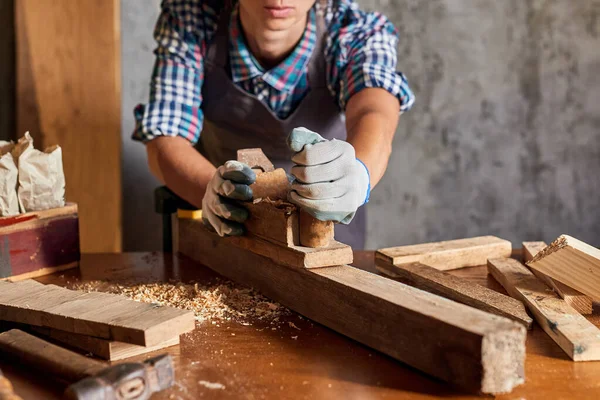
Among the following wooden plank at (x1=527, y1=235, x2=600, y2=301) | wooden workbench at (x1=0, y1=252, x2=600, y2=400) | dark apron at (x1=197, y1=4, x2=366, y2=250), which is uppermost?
dark apron at (x1=197, y1=4, x2=366, y2=250)

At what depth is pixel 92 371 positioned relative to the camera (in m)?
1.07

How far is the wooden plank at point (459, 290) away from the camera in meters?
1.41

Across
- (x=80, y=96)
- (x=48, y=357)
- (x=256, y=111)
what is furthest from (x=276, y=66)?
(x=48, y=357)

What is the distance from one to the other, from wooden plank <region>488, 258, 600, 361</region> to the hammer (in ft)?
2.51

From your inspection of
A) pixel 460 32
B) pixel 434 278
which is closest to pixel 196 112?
pixel 434 278

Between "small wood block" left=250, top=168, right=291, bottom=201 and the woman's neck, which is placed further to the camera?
the woman's neck

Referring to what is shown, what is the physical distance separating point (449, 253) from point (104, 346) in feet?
3.32

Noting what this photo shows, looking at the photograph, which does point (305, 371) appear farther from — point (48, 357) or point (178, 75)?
point (178, 75)

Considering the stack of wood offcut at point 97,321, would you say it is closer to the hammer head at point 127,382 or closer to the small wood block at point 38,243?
the hammer head at point 127,382

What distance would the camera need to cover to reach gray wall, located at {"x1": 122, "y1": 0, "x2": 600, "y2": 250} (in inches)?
131

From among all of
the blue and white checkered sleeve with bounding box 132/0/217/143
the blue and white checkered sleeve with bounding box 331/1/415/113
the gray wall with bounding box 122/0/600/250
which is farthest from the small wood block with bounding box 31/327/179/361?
the gray wall with bounding box 122/0/600/250

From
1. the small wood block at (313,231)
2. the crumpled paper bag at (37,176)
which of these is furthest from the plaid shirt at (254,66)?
→ the small wood block at (313,231)

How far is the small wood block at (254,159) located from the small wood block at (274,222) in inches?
4.7

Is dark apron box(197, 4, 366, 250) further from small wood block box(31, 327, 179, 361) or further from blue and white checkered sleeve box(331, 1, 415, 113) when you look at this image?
small wood block box(31, 327, 179, 361)
